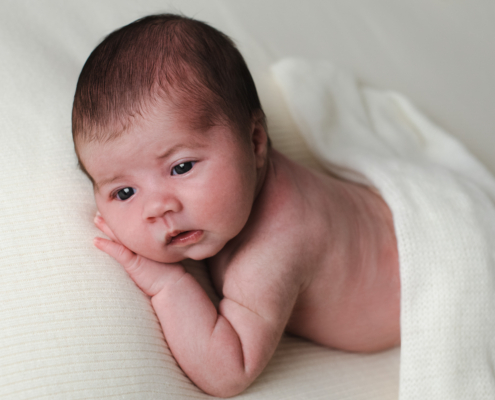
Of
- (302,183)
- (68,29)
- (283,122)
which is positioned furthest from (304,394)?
(68,29)

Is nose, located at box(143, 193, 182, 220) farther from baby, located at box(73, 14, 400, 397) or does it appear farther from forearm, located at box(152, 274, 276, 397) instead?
forearm, located at box(152, 274, 276, 397)

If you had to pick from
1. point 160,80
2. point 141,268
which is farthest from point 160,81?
point 141,268

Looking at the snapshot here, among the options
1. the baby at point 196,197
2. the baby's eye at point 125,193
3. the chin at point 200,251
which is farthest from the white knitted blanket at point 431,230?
the baby's eye at point 125,193

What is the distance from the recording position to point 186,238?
0.84 metres

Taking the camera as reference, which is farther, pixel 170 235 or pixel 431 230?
pixel 431 230

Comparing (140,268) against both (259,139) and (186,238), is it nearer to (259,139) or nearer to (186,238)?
(186,238)

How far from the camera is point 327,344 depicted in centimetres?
109

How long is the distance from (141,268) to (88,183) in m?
0.21

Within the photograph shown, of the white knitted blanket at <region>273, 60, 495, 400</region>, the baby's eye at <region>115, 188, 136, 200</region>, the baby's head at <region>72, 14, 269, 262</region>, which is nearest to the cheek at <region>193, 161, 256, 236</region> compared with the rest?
the baby's head at <region>72, 14, 269, 262</region>

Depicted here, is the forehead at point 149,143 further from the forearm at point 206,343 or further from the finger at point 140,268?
the forearm at point 206,343

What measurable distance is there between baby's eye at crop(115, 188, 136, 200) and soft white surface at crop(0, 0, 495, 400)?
94mm

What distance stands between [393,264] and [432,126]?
0.56m

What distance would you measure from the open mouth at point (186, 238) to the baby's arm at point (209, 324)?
0.25 ft

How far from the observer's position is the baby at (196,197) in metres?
0.79
